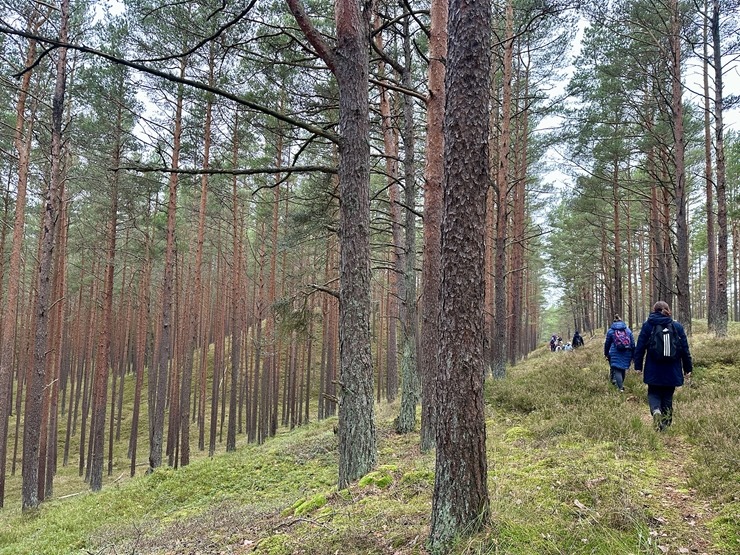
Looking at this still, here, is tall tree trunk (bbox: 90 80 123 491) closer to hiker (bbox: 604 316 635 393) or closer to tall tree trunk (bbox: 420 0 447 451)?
tall tree trunk (bbox: 420 0 447 451)

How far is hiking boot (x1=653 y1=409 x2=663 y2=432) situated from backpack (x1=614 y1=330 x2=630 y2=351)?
2.82m

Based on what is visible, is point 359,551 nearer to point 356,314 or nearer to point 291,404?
point 356,314

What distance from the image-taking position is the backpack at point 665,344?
5996mm

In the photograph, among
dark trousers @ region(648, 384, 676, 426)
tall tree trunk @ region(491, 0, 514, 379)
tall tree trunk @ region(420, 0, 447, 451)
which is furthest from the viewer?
tall tree trunk @ region(491, 0, 514, 379)

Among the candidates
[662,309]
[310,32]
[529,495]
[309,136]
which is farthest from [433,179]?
[309,136]

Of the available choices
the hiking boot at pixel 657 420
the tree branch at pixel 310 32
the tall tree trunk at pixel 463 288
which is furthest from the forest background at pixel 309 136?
the hiking boot at pixel 657 420

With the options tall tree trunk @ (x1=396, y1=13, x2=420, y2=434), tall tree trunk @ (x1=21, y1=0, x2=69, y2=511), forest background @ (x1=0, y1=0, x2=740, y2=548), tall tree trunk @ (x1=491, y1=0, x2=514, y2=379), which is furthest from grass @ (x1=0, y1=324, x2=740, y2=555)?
tall tree trunk @ (x1=491, y1=0, x2=514, y2=379)

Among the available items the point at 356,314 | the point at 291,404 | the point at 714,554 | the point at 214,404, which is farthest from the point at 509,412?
the point at 291,404

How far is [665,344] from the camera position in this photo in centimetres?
602

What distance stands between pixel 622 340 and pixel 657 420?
10.0ft

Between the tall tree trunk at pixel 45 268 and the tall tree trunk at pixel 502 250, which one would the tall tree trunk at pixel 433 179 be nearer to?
the tall tree trunk at pixel 502 250

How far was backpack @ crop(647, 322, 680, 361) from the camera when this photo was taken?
5996 mm

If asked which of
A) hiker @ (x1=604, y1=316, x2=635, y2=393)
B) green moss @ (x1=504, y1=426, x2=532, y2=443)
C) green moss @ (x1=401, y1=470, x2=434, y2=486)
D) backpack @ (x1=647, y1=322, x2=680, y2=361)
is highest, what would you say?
backpack @ (x1=647, y1=322, x2=680, y2=361)

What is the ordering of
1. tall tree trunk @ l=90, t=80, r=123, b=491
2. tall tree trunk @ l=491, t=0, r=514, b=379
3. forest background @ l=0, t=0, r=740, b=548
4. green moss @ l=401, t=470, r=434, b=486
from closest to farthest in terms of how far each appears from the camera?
green moss @ l=401, t=470, r=434, b=486, forest background @ l=0, t=0, r=740, b=548, tall tree trunk @ l=491, t=0, r=514, b=379, tall tree trunk @ l=90, t=80, r=123, b=491
